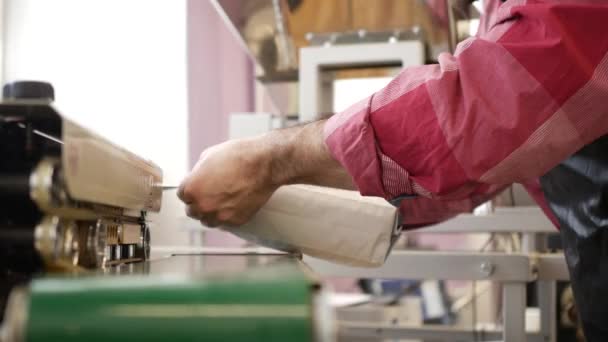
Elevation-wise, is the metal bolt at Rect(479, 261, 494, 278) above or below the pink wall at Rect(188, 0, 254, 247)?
below

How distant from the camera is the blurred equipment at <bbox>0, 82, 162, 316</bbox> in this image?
375mm

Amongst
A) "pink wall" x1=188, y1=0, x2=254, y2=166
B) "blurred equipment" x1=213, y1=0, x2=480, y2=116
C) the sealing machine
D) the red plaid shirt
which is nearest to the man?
the red plaid shirt

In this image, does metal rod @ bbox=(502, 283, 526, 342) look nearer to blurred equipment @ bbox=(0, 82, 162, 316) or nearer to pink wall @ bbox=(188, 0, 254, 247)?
blurred equipment @ bbox=(0, 82, 162, 316)

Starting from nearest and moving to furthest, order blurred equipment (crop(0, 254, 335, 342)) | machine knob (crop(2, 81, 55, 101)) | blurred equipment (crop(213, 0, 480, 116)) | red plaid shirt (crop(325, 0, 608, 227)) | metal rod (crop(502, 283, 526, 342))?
blurred equipment (crop(0, 254, 335, 342)) → machine knob (crop(2, 81, 55, 101)) → red plaid shirt (crop(325, 0, 608, 227)) → metal rod (crop(502, 283, 526, 342)) → blurred equipment (crop(213, 0, 480, 116))

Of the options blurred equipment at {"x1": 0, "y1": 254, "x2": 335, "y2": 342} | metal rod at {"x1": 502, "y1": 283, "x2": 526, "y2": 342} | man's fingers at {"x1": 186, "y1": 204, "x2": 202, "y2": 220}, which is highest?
man's fingers at {"x1": 186, "y1": 204, "x2": 202, "y2": 220}

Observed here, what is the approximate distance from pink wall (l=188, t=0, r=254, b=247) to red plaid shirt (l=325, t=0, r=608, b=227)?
4.94ft

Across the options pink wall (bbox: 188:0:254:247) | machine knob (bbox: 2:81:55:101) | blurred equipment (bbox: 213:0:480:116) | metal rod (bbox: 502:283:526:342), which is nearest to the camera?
machine knob (bbox: 2:81:55:101)

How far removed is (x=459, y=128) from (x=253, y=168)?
22 cm

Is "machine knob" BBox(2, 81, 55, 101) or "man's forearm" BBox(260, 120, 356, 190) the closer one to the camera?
"machine knob" BBox(2, 81, 55, 101)

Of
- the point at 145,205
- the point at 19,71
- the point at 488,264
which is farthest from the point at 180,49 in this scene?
the point at 145,205

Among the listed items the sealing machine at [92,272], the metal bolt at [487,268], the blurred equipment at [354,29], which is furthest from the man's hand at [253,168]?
the blurred equipment at [354,29]

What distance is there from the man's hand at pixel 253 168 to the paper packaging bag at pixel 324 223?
6 centimetres

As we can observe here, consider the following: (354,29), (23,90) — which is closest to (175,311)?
(23,90)

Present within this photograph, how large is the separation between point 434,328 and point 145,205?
118 centimetres
